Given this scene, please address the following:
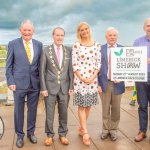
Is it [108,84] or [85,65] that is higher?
[85,65]

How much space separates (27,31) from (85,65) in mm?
1145

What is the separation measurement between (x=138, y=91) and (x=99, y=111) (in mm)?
2808

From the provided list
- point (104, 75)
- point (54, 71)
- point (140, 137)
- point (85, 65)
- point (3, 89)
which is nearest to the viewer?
point (54, 71)

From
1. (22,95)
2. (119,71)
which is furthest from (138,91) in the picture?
(22,95)

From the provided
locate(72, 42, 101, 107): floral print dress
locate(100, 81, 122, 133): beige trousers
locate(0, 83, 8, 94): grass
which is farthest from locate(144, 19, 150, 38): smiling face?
locate(0, 83, 8, 94): grass

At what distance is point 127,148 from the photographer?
19.3ft

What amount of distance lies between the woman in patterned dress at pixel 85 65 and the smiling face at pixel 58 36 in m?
0.28

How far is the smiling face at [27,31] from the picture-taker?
221 inches

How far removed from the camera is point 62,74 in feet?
19.0

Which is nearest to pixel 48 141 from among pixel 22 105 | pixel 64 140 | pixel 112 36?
pixel 64 140

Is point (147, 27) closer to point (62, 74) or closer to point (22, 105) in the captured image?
point (62, 74)

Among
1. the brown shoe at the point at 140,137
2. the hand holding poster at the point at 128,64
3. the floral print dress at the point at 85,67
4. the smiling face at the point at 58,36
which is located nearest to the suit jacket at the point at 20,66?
the smiling face at the point at 58,36

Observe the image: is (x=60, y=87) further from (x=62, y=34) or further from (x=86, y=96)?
(x=62, y=34)

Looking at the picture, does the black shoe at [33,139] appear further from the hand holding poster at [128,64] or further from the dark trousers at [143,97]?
the dark trousers at [143,97]
